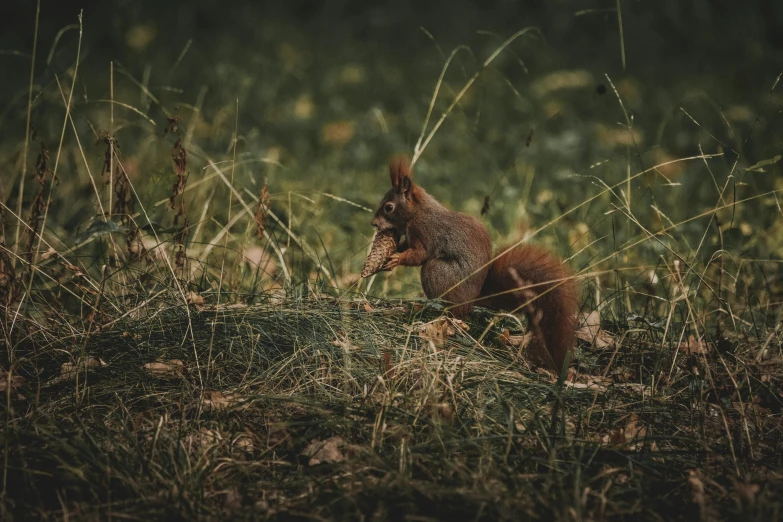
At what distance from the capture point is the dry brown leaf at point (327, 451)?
174 cm

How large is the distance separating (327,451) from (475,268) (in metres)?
1.00

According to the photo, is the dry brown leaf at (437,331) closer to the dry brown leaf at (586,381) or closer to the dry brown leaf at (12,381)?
the dry brown leaf at (586,381)

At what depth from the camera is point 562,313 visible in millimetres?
2264

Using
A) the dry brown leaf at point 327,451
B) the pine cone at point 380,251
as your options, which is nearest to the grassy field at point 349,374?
the dry brown leaf at point 327,451

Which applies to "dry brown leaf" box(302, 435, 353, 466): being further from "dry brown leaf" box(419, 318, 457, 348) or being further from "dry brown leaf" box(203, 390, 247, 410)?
"dry brown leaf" box(419, 318, 457, 348)

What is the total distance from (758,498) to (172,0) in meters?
7.95

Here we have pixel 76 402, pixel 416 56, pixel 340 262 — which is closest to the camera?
pixel 76 402

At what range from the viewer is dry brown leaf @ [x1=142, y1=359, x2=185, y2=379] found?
202 cm

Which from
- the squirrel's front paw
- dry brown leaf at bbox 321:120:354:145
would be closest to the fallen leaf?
the squirrel's front paw

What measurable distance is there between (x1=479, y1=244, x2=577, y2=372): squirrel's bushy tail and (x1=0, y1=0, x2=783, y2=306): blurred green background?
0.37 m

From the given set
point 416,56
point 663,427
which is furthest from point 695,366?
point 416,56

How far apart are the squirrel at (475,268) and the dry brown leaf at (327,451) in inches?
23.6

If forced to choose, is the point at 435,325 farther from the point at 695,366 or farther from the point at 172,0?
the point at 172,0

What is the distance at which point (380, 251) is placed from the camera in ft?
8.89
